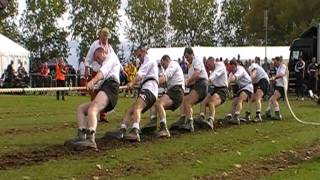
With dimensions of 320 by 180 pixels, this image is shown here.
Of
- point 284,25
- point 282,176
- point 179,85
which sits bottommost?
point 282,176

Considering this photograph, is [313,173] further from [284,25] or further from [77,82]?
[284,25]

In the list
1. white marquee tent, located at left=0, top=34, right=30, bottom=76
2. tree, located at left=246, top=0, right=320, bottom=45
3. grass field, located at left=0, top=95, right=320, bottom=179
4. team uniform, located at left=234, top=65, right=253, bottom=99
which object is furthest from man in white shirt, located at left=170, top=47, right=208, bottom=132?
tree, located at left=246, top=0, right=320, bottom=45

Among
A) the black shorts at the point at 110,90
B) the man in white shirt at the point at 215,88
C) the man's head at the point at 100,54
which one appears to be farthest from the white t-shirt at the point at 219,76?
the black shorts at the point at 110,90

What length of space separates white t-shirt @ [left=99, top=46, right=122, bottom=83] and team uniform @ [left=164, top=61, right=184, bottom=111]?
8.52ft

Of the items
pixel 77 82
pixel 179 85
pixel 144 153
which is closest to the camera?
pixel 144 153

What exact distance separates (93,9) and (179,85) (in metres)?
59.0

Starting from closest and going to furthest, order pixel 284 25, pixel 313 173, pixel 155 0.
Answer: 1. pixel 313 173
2. pixel 284 25
3. pixel 155 0

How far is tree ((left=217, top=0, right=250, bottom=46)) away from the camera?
8494cm

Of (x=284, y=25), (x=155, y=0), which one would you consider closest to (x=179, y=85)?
(x=284, y=25)

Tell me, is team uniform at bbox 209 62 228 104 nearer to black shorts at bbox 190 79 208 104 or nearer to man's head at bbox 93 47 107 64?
black shorts at bbox 190 79 208 104

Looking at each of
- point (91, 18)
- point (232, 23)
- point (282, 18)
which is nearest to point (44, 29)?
point (91, 18)

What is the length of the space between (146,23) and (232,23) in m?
11.6

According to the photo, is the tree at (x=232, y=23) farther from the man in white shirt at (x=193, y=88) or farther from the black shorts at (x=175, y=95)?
the black shorts at (x=175, y=95)

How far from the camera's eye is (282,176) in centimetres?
1055
